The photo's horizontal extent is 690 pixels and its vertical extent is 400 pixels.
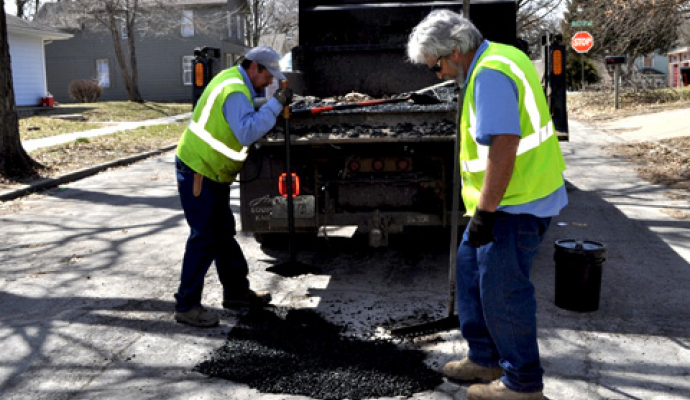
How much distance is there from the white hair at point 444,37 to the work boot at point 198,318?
226 cm

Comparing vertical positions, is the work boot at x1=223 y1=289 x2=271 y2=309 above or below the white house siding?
below

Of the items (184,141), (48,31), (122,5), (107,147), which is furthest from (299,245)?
(122,5)

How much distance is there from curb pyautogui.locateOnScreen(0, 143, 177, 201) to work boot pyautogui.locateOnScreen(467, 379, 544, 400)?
7996mm

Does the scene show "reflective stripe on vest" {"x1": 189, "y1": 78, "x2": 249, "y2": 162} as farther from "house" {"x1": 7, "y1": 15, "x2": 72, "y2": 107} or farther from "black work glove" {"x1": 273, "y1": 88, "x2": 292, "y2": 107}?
"house" {"x1": 7, "y1": 15, "x2": 72, "y2": 107}

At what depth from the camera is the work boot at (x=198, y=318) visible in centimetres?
478

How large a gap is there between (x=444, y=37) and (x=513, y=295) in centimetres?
118

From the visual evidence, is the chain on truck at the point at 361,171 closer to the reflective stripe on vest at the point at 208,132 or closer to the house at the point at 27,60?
the reflective stripe on vest at the point at 208,132

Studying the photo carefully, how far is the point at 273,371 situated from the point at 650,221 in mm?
5395

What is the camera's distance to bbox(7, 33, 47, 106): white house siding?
27922 mm

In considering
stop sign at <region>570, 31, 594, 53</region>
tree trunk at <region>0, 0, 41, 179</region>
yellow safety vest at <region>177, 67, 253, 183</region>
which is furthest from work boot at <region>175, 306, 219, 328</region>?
stop sign at <region>570, 31, 594, 53</region>

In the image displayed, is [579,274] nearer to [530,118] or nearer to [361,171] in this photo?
[361,171]

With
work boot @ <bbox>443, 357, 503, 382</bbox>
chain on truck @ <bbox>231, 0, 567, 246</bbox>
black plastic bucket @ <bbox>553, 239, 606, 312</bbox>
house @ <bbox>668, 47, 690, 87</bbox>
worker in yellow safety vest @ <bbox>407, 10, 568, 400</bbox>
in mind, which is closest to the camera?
worker in yellow safety vest @ <bbox>407, 10, 568, 400</bbox>

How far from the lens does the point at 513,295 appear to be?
337 cm

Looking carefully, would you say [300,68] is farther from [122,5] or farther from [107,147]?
[122,5]
